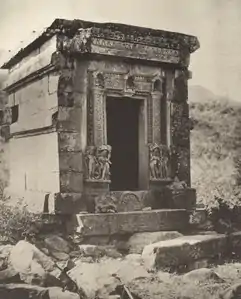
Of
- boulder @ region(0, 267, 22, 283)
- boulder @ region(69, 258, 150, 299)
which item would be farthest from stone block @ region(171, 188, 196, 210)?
boulder @ region(0, 267, 22, 283)

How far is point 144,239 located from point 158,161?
1.89 feet

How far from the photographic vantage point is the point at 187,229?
3510mm

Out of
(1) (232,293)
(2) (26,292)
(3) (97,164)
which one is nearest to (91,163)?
(3) (97,164)

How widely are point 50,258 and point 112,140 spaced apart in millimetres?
1276

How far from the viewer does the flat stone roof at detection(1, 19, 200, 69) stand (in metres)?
3.25

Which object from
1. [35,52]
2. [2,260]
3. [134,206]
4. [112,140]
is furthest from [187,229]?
[35,52]

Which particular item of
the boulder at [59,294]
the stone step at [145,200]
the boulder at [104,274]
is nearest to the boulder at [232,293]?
the boulder at [104,274]

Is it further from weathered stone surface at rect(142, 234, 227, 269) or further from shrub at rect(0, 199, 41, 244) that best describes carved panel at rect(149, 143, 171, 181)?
shrub at rect(0, 199, 41, 244)

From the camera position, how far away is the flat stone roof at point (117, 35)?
3.25 metres

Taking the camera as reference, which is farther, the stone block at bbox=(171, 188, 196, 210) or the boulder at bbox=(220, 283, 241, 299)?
the stone block at bbox=(171, 188, 196, 210)

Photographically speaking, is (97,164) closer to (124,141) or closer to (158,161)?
(158,161)

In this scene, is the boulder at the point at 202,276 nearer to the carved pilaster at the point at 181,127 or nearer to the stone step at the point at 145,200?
the stone step at the point at 145,200

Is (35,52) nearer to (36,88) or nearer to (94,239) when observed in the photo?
(36,88)

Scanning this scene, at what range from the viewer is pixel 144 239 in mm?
3291
